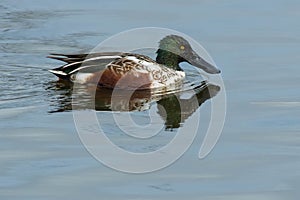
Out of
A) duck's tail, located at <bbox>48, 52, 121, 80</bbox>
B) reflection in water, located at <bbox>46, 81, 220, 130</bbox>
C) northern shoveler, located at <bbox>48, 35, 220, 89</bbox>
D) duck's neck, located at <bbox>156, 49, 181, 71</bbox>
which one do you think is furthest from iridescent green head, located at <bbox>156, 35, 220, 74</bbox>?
duck's tail, located at <bbox>48, 52, 121, 80</bbox>

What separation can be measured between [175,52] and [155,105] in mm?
1702

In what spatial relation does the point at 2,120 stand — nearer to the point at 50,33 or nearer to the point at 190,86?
the point at 190,86

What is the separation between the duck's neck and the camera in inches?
521

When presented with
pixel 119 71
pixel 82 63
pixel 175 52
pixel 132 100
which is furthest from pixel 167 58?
pixel 132 100

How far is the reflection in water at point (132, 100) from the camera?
443 inches

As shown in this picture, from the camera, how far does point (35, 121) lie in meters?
10.5

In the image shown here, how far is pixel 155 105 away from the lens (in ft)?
38.2

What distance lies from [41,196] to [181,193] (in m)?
1.05

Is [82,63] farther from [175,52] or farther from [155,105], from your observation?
[155,105]

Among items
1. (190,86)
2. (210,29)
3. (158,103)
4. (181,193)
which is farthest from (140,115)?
(210,29)

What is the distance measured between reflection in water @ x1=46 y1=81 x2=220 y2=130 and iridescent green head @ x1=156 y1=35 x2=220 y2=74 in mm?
553

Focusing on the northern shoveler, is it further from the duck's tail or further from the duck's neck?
the duck's neck

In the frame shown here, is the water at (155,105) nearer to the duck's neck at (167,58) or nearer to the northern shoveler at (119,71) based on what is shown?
the northern shoveler at (119,71)

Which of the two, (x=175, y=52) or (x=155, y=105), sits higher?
(x=175, y=52)
